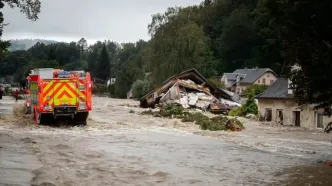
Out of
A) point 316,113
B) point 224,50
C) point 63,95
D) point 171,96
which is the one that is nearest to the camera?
point 63,95

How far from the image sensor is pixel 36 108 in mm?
24516

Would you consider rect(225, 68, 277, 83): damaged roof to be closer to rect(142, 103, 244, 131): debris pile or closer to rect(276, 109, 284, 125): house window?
rect(276, 109, 284, 125): house window

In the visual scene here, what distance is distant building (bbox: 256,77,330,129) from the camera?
33.5 meters

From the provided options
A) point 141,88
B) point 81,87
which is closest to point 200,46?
point 141,88

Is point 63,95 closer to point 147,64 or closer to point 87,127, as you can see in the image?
point 87,127

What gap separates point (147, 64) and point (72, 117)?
186 feet

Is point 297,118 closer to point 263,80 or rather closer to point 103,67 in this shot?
point 263,80

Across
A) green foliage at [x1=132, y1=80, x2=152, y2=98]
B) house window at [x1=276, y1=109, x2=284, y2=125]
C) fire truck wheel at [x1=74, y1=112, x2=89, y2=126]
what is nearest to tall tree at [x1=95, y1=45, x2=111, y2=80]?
green foliage at [x1=132, y1=80, x2=152, y2=98]

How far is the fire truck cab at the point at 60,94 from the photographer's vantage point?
23.1 meters

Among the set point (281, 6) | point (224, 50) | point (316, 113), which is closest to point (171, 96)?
point (316, 113)

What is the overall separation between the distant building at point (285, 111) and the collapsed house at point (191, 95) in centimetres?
913

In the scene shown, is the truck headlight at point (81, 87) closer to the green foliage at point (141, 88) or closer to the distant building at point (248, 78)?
the green foliage at point (141, 88)

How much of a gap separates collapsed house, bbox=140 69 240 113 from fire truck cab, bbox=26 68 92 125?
83.0 feet

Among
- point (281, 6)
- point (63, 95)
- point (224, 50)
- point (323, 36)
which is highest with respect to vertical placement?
point (224, 50)
